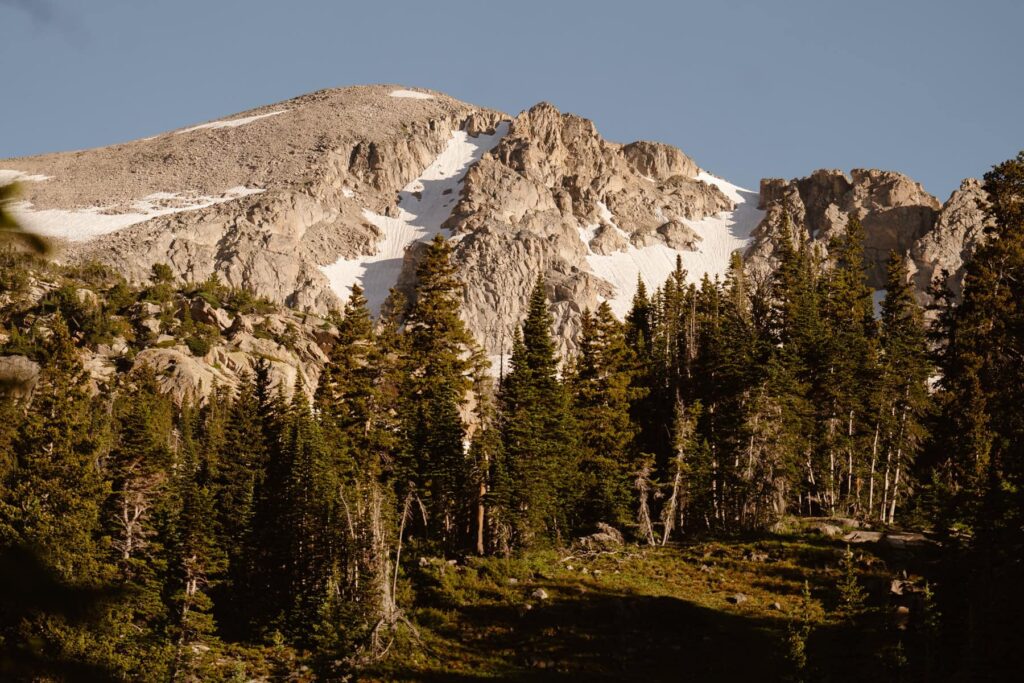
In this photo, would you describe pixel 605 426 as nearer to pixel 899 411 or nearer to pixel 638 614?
pixel 899 411

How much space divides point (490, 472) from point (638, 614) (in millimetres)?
10927

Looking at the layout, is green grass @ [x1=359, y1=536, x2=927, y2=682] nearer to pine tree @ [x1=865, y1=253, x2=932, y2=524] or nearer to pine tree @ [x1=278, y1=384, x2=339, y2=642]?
pine tree @ [x1=278, y1=384, x2=339, y2=642]

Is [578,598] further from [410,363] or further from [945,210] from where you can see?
[945,210]

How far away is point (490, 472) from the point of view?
1692 inches

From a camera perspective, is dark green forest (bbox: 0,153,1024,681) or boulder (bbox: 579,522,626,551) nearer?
dark green forest (bbox: 0,153,1024,681)

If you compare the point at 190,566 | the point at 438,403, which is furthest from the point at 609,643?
the point at 190,566

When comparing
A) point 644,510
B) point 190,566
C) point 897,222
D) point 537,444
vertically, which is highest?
point 897,222

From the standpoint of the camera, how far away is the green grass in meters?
30.6

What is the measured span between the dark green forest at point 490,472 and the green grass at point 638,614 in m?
1.07

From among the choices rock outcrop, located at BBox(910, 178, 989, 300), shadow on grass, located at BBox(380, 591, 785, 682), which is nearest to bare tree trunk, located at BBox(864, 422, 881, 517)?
shadow on grass, located at BBox(380, 591, 785, 682)

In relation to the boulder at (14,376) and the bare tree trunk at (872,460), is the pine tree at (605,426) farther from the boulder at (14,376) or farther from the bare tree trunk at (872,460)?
the boulder at (14,376)

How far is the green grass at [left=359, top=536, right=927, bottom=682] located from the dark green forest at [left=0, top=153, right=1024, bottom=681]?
107 centimetres

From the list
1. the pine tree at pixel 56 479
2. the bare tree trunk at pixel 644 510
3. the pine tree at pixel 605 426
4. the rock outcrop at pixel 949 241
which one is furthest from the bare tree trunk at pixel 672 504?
the rock outcrop at pixel 949 241

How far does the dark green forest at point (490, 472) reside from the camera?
29.9m
